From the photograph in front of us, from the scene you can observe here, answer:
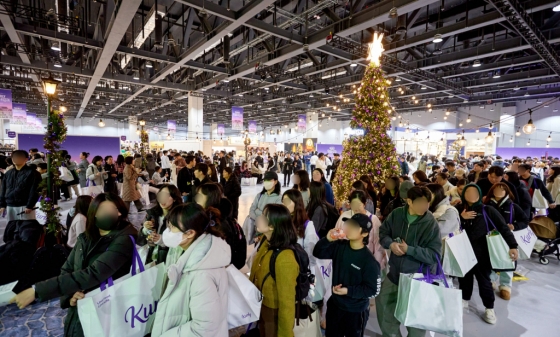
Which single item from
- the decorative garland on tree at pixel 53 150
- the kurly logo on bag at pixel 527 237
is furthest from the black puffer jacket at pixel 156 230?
the kurly logo on bag at pixel 527 237

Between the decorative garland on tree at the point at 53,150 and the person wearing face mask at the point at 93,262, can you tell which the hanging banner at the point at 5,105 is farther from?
the person wearing face mask at the point at 93,262

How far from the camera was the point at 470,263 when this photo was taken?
2.86 metres

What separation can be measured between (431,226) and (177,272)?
1.94 metres

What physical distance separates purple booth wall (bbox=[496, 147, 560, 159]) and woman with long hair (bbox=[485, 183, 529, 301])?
23.0 m

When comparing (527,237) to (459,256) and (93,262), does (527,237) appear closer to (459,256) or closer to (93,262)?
(459,256)

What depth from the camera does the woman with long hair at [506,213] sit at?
344 centimetres

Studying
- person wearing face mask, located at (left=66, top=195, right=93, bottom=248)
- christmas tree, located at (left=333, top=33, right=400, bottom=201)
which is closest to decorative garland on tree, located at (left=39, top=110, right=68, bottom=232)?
person wearing face mask, located at (left=66, top=195, right=93, bottom=248)

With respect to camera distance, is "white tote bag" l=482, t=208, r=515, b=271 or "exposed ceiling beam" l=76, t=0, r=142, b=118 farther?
"exposed ceiling beam" l=76, t=0, r=142, b=118

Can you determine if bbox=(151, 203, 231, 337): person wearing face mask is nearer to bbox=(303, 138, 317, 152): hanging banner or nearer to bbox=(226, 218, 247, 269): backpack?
bbox=(226, 218, 247, 269): backpack

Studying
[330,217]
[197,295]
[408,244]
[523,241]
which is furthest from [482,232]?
[197,295]

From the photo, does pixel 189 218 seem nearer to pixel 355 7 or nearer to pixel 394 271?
pixel 394 271

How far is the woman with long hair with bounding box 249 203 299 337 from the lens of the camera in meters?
1.73

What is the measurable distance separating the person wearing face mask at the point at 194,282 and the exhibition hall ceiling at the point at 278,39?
18.2ft

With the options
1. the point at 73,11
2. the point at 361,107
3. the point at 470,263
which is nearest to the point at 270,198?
the point at 470,263
